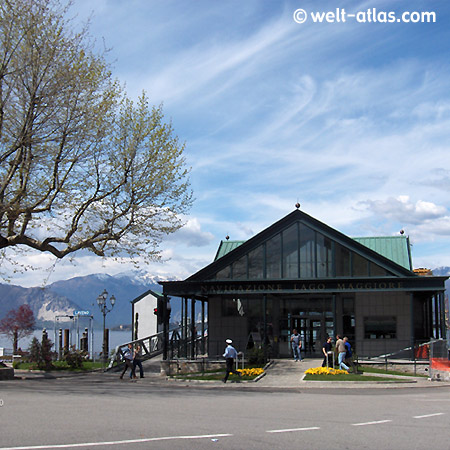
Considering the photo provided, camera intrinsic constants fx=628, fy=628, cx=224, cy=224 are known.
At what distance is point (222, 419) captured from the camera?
12.9 m

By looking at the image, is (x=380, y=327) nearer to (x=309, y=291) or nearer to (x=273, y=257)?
(x=309, y=291)

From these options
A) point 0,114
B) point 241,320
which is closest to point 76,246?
point 0,114

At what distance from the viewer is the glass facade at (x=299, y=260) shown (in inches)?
1256

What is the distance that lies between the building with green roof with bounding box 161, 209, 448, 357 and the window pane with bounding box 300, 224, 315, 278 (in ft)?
0.17

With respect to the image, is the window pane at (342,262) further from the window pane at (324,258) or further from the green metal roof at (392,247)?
the green metal roof at (392,247)

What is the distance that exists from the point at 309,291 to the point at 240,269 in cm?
390

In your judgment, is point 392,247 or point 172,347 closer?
point 172,347

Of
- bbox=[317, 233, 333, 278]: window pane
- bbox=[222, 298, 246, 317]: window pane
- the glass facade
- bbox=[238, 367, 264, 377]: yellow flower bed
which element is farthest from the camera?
bbox=[222, 298, 246, 317]: window pane

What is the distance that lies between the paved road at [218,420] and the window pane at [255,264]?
1293 centimetres

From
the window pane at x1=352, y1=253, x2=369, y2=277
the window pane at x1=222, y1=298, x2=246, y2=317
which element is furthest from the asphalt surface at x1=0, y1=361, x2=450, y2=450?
the window pane at x1=222, y1=298, x2=246, y2=317

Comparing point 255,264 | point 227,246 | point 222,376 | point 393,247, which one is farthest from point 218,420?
point 227,246

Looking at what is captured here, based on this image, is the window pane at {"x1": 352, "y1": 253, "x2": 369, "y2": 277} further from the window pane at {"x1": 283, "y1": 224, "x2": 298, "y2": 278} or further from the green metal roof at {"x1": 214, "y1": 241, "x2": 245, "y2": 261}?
the green metal roof at {"x1": 214, "y1": 241, "x2": 245, "y2": 261}

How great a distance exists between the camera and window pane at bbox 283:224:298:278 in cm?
3250

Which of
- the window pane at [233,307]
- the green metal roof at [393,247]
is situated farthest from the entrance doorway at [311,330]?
the green metal roof at [393,247]
